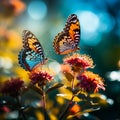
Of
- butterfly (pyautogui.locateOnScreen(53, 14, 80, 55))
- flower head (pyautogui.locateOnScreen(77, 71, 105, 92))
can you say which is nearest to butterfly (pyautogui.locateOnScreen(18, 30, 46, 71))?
butterfly (pyautogui.locateOnScreen(53, 14, 80, 55))

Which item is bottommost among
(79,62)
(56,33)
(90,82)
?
(90,82)

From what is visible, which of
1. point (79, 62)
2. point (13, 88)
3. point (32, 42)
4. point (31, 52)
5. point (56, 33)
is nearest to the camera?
point (13, 88)

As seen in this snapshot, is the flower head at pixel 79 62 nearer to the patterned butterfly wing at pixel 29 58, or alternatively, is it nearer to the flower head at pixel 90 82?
the flower head at pixel 90 82

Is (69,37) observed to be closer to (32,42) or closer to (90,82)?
(32,42)

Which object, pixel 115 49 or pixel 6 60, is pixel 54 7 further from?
pixel 6 60

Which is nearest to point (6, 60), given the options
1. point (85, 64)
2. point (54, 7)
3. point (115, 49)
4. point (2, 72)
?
point (2, 72)

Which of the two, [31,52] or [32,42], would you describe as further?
[31,52]

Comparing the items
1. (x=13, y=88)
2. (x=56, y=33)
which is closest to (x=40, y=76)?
(x=13, y=88)

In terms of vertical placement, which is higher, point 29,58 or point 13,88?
point 29,58
